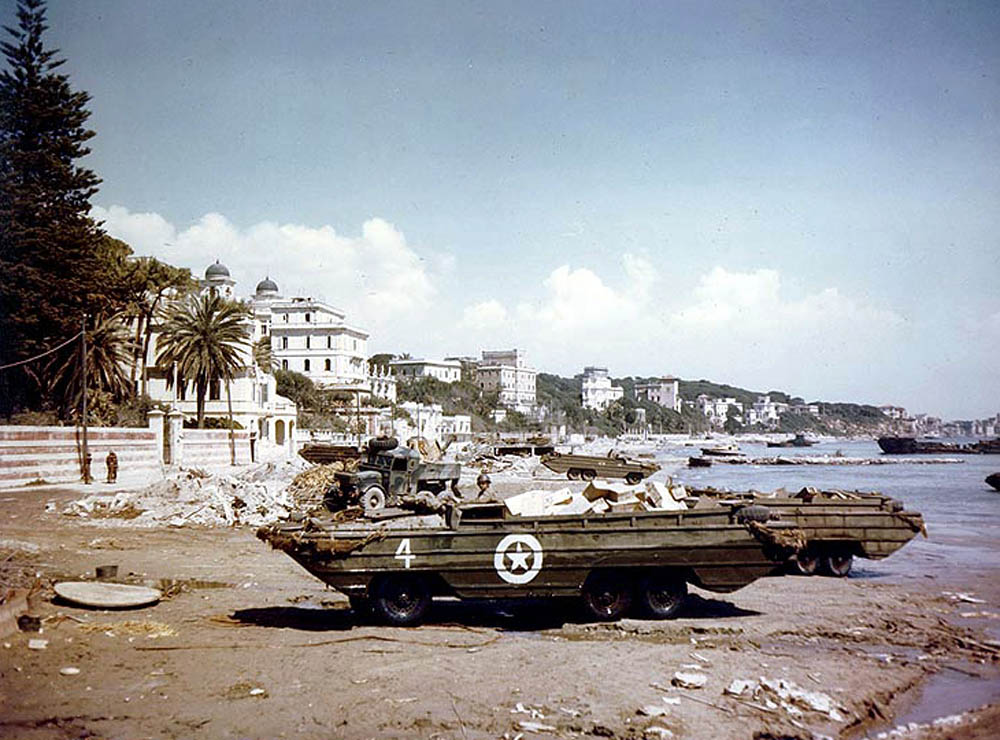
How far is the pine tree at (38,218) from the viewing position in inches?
1359

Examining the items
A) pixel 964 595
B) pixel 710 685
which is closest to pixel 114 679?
pixel 710 685

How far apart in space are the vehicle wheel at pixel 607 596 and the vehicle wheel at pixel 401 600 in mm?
1987

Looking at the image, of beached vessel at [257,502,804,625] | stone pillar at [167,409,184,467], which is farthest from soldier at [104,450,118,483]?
beached vessel at [257,502,804,625]

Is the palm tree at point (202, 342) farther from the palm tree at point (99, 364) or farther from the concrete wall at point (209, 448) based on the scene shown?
the concrete wall at point (209, 448)

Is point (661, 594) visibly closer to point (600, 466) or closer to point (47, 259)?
point (600, 466)

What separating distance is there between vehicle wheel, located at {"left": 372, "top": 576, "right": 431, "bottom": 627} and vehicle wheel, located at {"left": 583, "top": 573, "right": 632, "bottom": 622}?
6.52 feet

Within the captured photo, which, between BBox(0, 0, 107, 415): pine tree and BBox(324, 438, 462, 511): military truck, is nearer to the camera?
BBox(324, 438, 462, 511): military truck

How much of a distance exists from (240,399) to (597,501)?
139 feet

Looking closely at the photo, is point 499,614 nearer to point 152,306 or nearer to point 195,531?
point 195,531

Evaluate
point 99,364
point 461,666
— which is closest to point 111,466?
point 99,364

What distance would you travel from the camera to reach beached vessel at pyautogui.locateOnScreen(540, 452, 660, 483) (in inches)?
1494

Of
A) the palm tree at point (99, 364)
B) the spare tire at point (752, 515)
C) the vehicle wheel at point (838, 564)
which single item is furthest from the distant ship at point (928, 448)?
the spare tire at point (752, 515)

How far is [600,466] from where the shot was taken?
128 feet

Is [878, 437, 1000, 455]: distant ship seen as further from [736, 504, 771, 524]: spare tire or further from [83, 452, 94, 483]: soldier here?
[736, 504, 771, 524]: spare tire
